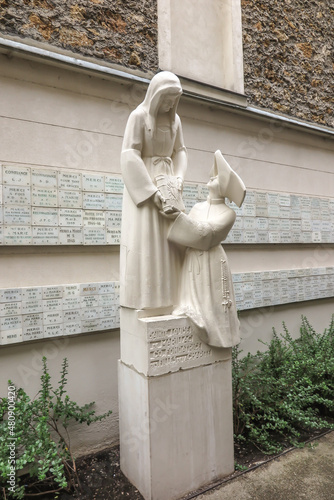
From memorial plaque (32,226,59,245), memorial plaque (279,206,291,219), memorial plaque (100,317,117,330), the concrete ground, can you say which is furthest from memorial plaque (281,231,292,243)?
memorial plaque (32,226,59,245)

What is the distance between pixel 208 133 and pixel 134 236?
83.1 inches

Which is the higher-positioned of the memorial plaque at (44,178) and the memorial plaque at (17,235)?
the memorial plaque at (44,178)

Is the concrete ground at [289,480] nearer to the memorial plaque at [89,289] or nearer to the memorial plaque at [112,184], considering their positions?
the memorial plaque at [89,289]

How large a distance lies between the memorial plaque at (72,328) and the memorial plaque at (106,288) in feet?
1.07

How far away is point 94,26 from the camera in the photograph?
3.03 metres

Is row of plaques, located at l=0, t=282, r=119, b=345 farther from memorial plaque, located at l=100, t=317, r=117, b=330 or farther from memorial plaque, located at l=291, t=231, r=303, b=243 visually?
memorial plaque, located at l=291, t=231, r=303, b=243

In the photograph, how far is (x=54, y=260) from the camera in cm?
272

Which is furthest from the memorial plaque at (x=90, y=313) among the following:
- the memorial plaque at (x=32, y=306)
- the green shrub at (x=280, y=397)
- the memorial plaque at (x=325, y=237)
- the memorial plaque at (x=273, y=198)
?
the memorial plaque at (x=325, y=237)

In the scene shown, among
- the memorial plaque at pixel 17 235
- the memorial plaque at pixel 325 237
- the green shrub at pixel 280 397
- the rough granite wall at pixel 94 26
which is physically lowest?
the green shrub at pixel 280 397

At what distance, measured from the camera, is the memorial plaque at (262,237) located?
398 cm

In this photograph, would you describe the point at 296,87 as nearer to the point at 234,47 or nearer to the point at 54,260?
the point at 234,47

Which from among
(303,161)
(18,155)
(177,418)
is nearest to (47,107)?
(18,155)

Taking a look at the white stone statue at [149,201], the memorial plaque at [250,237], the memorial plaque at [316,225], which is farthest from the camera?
the memorial plaque at [316,225]

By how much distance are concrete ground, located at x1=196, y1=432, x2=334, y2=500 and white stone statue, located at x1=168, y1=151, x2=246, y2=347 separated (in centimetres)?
94
